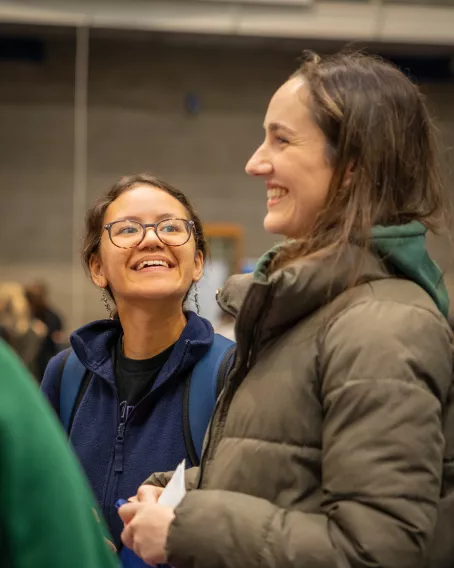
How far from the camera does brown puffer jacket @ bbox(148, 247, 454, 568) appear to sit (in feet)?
4.04

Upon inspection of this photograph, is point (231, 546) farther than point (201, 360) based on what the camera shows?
No

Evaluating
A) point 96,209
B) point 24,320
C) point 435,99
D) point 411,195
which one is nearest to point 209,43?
point 435,99

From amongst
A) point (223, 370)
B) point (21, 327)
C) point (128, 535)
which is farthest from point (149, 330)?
point (21, 327)

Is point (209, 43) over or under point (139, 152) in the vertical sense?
over

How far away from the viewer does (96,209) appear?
245 centimetres

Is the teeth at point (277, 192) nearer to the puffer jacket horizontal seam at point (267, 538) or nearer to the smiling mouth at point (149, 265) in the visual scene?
the puffer jacket horizontal seam at point (267, 538)

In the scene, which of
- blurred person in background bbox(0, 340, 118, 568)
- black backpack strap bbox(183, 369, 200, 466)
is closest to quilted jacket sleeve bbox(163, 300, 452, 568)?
blurred person in background bbox(0, 340, 118, 568)

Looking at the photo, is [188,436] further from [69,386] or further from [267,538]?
[267,538]

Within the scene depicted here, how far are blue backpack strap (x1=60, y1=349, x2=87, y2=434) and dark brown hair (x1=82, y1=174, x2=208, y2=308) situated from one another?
0.99 feet

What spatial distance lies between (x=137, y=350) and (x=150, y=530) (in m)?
0.92

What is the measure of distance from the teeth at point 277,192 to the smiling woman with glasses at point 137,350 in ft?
2.18

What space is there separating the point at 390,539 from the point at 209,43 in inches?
393

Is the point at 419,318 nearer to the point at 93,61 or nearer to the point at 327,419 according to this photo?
the point at 327,419

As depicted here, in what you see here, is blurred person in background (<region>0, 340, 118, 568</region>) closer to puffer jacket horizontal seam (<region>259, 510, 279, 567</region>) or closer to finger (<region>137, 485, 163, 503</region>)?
puffer jacket horizontal seam (<region>259, 510, 279, 567</region>)
